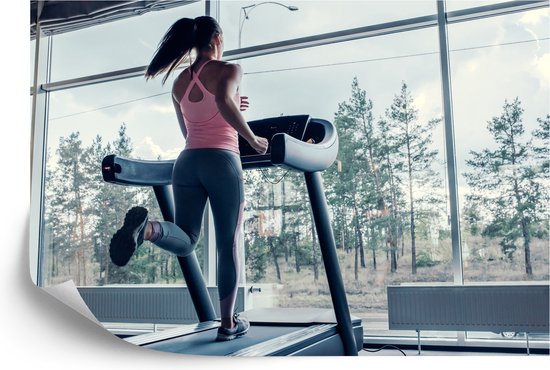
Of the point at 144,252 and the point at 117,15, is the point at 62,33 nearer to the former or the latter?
the point at 117,15

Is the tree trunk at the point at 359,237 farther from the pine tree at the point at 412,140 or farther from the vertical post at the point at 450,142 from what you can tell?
the vertical post at the point at 450,142

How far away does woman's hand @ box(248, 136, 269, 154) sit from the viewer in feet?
8.24

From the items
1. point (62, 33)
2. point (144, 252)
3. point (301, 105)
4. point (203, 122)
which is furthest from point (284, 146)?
point (62, 33)

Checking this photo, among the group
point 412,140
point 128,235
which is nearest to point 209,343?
point 128,235

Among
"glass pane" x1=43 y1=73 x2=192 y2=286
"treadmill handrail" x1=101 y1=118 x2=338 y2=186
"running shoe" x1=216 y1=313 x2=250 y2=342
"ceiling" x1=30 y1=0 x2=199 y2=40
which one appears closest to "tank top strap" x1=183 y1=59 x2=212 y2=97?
"treadmill handrail" x1=101 y1=118 x2=338 y2=186

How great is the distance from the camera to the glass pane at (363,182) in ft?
10.4

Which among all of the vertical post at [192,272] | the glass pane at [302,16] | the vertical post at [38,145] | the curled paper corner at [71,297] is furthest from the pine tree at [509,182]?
the vertical post at [38,145]

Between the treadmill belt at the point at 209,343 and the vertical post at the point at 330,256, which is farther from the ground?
the vertical post at the point at 330,256

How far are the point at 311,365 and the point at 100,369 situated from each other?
0.92 metres

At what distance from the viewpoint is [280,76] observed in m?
3.48

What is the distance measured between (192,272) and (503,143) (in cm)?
199

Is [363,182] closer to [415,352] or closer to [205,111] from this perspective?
[415,352]

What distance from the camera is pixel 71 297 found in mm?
3062

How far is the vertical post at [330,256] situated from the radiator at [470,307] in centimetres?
64
